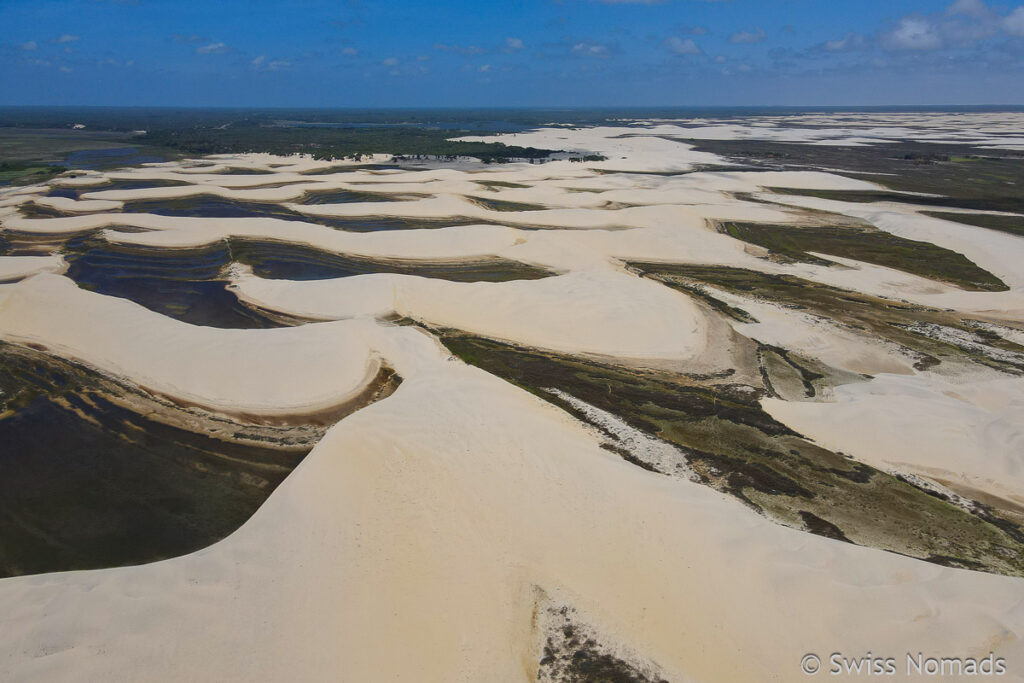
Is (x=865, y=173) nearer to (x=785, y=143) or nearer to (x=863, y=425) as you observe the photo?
(x=785, y=143)

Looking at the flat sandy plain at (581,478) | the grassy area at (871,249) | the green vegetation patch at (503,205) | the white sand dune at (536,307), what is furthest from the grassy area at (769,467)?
the green vegetation patch at (503,205)

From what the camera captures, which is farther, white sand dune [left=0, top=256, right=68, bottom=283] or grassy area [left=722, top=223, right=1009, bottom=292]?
grassy area [left=722, top=223, right=1009, bottom=292]

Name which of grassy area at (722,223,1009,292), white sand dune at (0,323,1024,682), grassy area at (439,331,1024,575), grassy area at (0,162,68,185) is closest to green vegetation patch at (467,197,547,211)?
grassy area at (722,223,1009,292)

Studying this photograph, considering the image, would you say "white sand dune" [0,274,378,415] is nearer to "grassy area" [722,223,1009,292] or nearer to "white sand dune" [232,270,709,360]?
"white sand dune" [232,270,709,360]

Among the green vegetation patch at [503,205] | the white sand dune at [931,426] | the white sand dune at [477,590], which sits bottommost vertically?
the white sand dune at [477,590]

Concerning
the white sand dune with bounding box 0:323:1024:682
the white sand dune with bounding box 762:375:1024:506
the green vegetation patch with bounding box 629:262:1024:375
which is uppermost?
the green vegetation patch with bounding box 629:262:1024:375

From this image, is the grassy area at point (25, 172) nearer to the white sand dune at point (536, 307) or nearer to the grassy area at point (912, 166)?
the white sand dune at point (536, 307)

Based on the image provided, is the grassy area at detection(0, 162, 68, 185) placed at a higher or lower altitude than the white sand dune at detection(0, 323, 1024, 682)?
higher
